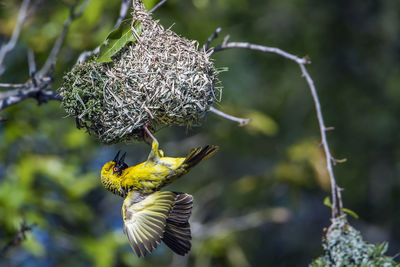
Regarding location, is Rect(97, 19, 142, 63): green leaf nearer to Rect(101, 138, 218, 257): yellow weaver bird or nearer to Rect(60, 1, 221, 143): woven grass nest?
Rect(60, 1, 221, 143): woven grass nest

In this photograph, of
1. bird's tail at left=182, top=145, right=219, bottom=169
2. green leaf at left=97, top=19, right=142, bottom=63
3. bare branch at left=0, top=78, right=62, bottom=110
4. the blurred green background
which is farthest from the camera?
the blurred green background

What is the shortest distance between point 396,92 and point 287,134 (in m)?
2.37

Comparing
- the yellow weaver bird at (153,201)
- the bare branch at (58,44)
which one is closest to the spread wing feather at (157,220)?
the yellow weaver bird at (153,201)

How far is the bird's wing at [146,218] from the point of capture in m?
3.49

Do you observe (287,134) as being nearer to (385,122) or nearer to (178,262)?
(385,122)

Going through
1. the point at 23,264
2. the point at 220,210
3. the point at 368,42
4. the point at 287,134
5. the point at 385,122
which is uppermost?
the point at 368,42

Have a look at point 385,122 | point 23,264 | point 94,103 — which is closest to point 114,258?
point 23,264

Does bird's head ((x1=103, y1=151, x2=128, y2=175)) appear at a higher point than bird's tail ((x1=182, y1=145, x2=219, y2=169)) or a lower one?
lower

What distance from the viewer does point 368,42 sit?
10680 millimetres

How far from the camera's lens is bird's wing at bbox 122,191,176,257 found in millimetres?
3488

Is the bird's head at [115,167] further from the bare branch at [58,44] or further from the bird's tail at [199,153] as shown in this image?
the bare branch at [58,44]

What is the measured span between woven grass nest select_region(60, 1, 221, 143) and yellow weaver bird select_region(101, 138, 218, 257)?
0.29 m

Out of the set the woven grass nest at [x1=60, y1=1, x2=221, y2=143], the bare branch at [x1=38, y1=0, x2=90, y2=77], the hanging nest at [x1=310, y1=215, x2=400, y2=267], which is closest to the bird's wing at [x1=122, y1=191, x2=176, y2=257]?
the woven grass nest at [x1=60, y1=1, x2=221, y2=143]

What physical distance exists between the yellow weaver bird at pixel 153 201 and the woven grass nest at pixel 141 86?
292mm
